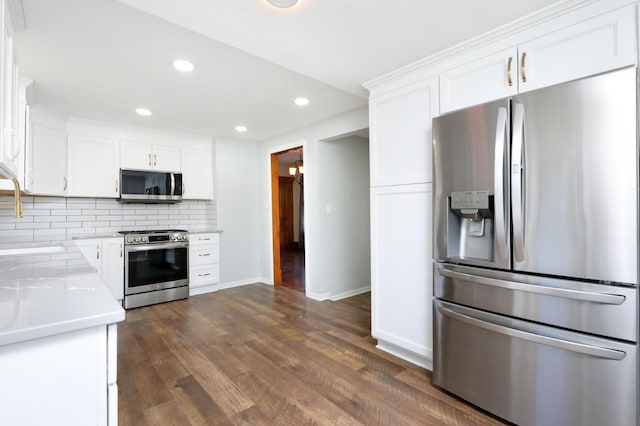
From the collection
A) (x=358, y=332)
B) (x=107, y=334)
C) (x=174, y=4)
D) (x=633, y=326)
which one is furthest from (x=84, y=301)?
(x=358, y=332)

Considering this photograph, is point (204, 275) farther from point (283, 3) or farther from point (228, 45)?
point (283, 3)

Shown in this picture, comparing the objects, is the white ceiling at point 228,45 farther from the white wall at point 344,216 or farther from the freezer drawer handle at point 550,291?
the freezer drawer handle at point 550,291

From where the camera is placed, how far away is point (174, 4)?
1520 millimetres

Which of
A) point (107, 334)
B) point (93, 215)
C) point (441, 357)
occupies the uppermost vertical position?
point (93, 215)

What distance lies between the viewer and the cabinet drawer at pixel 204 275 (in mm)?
4266

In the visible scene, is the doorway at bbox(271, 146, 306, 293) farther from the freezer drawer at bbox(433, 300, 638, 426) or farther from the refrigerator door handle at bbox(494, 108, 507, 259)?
the refrigerator door handle at bbox(494, 108, 507, 259)

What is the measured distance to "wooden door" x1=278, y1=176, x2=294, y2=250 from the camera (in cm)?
915

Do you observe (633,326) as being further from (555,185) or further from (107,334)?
(107,334)

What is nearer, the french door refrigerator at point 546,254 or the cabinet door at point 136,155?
the french door refrigerator at point 546,254

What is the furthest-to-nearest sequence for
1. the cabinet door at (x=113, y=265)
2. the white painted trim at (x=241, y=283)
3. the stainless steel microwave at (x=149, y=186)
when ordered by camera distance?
the white painted trim at (x=241, y=283)
the stainless steel microwave at (x=149, y=186)
the cabinet door at (x=113, y=265)

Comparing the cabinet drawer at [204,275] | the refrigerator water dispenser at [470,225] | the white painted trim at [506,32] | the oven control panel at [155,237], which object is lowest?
the cabinet drawer at [204,275]

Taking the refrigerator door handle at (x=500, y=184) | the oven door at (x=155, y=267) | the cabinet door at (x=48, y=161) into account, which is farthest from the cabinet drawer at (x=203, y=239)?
the refrigerator door handle at (x=500, y=184)

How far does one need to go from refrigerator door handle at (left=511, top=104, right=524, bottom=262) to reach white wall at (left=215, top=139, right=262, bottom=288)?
3.98 meters

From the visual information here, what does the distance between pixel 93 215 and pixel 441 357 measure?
4.23 meters
